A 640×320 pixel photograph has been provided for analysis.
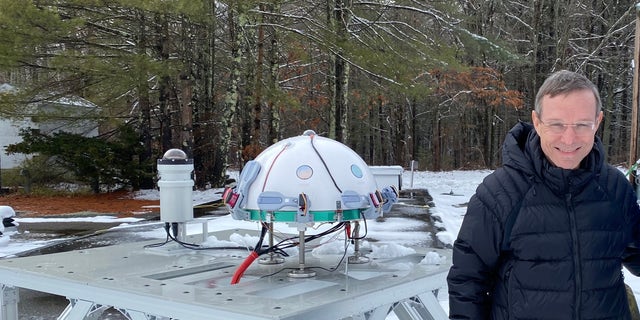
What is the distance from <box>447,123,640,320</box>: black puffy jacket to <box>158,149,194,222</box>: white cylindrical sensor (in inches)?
89.5

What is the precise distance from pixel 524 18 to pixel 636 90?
823 inches

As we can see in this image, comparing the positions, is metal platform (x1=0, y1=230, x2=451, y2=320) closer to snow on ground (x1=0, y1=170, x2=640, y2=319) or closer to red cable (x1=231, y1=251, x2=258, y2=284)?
red cable (x1=231, y1=251, x2=258, y2=284)

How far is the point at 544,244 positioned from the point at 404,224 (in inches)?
345

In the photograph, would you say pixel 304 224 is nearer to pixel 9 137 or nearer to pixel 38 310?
pixel 38 310

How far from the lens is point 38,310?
568 centimetres

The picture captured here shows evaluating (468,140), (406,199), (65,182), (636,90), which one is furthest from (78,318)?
(468,140)

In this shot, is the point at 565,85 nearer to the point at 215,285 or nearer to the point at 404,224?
the point at 215,285

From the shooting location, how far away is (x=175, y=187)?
3855mm

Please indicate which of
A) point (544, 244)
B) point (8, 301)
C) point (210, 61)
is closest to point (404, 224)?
point (8, 301)

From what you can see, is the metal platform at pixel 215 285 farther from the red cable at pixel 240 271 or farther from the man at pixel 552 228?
the man at pixel 552 228

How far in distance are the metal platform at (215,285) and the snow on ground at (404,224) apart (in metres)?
0.28

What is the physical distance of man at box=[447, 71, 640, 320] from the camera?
6.30ft

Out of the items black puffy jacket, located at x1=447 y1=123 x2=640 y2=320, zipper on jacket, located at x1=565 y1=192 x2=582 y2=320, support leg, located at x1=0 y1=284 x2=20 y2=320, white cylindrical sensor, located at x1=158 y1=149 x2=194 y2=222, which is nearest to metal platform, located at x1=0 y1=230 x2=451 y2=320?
support leg, located at x1=0 y1=284 x2=20 y2=320

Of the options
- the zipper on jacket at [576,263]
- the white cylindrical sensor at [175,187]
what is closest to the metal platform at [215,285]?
the white cylindrical sensor at [175,187]
